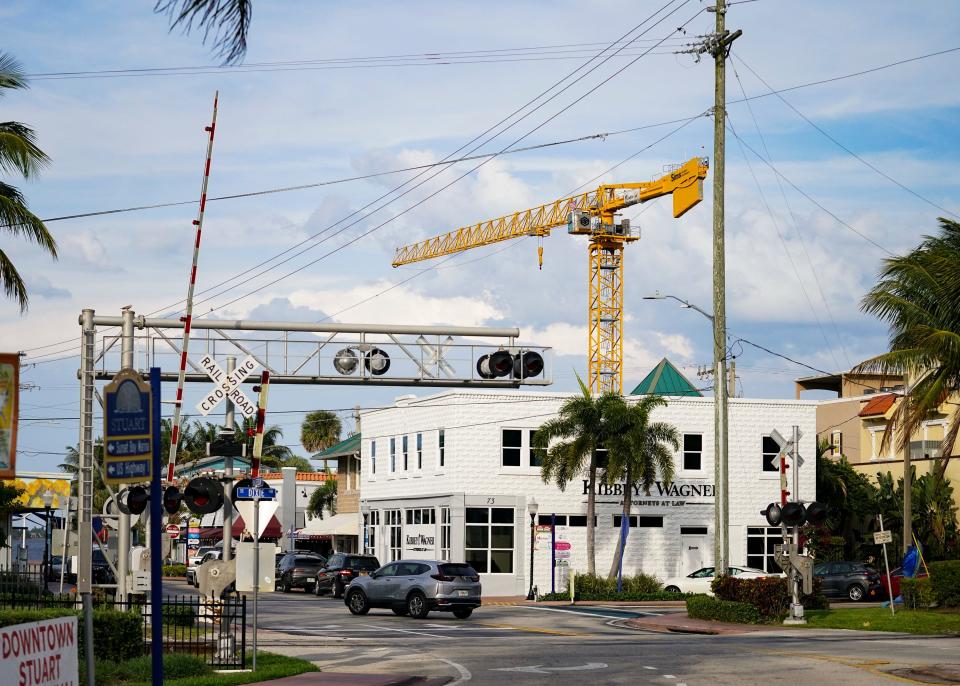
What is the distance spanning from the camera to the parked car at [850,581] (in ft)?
158

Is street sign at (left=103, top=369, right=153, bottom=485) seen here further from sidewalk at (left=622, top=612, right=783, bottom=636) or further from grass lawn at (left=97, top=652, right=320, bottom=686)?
sidewalk at (left=622, top=612, right=783, bottom=636)

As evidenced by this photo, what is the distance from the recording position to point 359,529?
61000 mm

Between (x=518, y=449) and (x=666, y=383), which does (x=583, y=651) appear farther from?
(x=666, y=383)

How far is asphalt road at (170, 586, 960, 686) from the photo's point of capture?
762 inches

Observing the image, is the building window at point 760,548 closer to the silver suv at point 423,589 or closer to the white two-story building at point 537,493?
the white two-story building at point 537,493

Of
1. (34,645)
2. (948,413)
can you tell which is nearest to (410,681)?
(34,645)

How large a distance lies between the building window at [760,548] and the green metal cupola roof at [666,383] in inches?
347

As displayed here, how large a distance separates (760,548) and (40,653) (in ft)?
158

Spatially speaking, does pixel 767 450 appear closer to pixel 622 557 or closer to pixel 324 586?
pixel 622 557

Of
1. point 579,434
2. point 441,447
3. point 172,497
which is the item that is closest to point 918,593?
point 579,434

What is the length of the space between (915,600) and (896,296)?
8.13 meters

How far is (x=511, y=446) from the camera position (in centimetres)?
5259

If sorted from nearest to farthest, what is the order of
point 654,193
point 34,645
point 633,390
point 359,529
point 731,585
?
point 34,645 < point 731,585 < point 359,529 < point 633,390 < point 654,193

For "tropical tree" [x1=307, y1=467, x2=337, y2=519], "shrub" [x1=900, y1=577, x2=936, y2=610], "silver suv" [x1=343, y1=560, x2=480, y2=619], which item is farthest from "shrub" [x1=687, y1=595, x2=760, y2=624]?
"tropical tree" [x1=307, y1=467, x2=337, y2=519]
